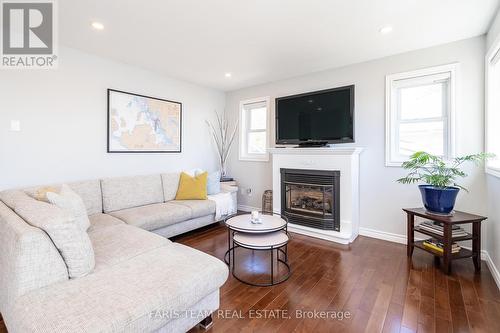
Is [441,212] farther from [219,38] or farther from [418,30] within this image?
[219,38]

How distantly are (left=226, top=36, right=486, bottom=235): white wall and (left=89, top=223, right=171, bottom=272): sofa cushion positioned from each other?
107 inches

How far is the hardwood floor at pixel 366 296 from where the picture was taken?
1604 millimetres

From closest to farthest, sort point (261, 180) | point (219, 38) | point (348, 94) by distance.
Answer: point (219, 38)
point (348, 94)
point (261, 180)

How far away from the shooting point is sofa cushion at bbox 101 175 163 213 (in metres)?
2.94

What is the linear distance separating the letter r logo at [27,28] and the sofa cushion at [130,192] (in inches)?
63.8

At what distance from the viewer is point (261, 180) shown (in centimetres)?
445

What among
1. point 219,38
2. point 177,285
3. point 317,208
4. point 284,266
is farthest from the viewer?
point 317,208

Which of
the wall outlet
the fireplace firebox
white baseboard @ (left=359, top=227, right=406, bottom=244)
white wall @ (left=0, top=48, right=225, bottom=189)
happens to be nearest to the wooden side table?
white baseboard @ (left=359, top=227, right=406, bottom=244)

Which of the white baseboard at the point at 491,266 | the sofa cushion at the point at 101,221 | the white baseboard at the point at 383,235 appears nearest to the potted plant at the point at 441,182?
the white baseboard at the point at 491,266

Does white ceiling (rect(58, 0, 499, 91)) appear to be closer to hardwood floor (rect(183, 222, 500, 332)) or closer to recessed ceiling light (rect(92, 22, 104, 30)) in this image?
recessed ceiling light (rect(92, 22, 104, 30))

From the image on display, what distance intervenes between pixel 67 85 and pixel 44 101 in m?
0.32

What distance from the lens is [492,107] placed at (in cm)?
237


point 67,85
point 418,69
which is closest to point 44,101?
point 67,85

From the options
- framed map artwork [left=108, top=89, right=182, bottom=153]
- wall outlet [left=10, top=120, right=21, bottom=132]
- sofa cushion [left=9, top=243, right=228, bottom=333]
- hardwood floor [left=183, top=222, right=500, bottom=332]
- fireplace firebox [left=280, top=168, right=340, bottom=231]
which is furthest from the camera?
framed map artwork [left=108, top=89, right=182, bottom=153]
